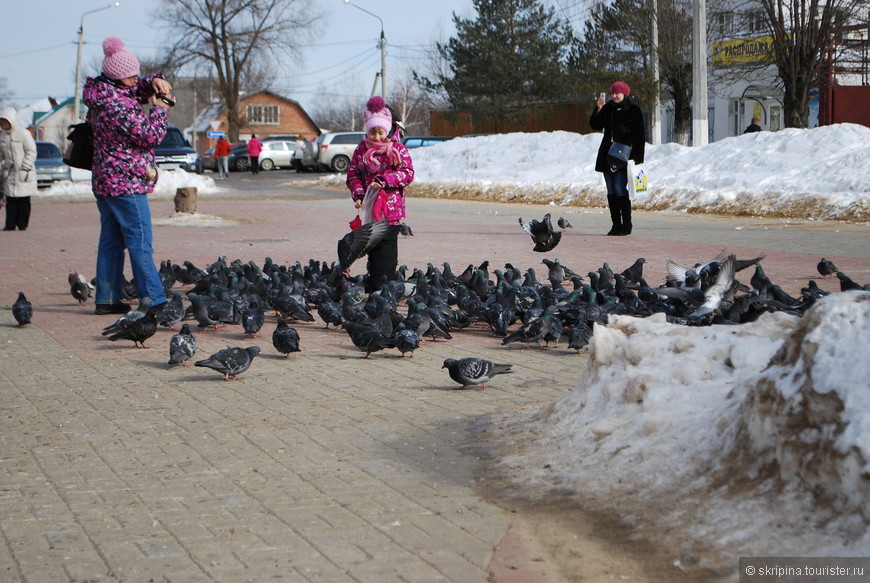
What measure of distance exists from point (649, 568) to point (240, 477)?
6.45 feet

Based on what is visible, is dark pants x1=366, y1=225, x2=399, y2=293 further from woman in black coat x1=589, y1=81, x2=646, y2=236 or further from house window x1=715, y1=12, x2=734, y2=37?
house window x1=715, y1=12, x2=734, y2=37

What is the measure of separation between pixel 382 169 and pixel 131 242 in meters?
2.35

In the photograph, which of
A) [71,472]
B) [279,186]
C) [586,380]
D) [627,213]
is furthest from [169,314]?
[279,186]

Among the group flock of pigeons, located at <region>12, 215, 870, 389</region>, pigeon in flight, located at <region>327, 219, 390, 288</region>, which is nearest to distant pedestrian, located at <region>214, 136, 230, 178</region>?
flock of pigeons, located at <region>12, 215, 870, 389</region>

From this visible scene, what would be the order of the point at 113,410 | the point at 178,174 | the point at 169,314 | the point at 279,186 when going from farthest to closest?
the point at 279,186 → the point at 178,174 → the point at 169,314 → the point at 113,410

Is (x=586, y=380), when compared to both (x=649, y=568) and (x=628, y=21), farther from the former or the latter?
(x=628, y=21)

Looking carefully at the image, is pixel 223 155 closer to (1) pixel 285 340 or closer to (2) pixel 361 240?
(2) pixel 361 240

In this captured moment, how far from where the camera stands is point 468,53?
54.6 m

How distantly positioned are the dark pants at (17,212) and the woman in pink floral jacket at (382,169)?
431 inches

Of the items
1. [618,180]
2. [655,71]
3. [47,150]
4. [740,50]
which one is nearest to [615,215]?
[618,180]

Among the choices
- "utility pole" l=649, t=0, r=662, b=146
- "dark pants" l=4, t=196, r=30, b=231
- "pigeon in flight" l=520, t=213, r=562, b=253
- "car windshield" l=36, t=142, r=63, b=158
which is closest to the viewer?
"pigeon in flight" l=520, t=213, r=562, b=253

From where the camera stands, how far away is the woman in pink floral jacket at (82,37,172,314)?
884 centimetres

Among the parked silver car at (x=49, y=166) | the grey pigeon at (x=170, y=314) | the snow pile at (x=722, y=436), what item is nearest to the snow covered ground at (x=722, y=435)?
the snow pile at (x=722, y=436)

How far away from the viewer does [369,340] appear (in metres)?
7.62
